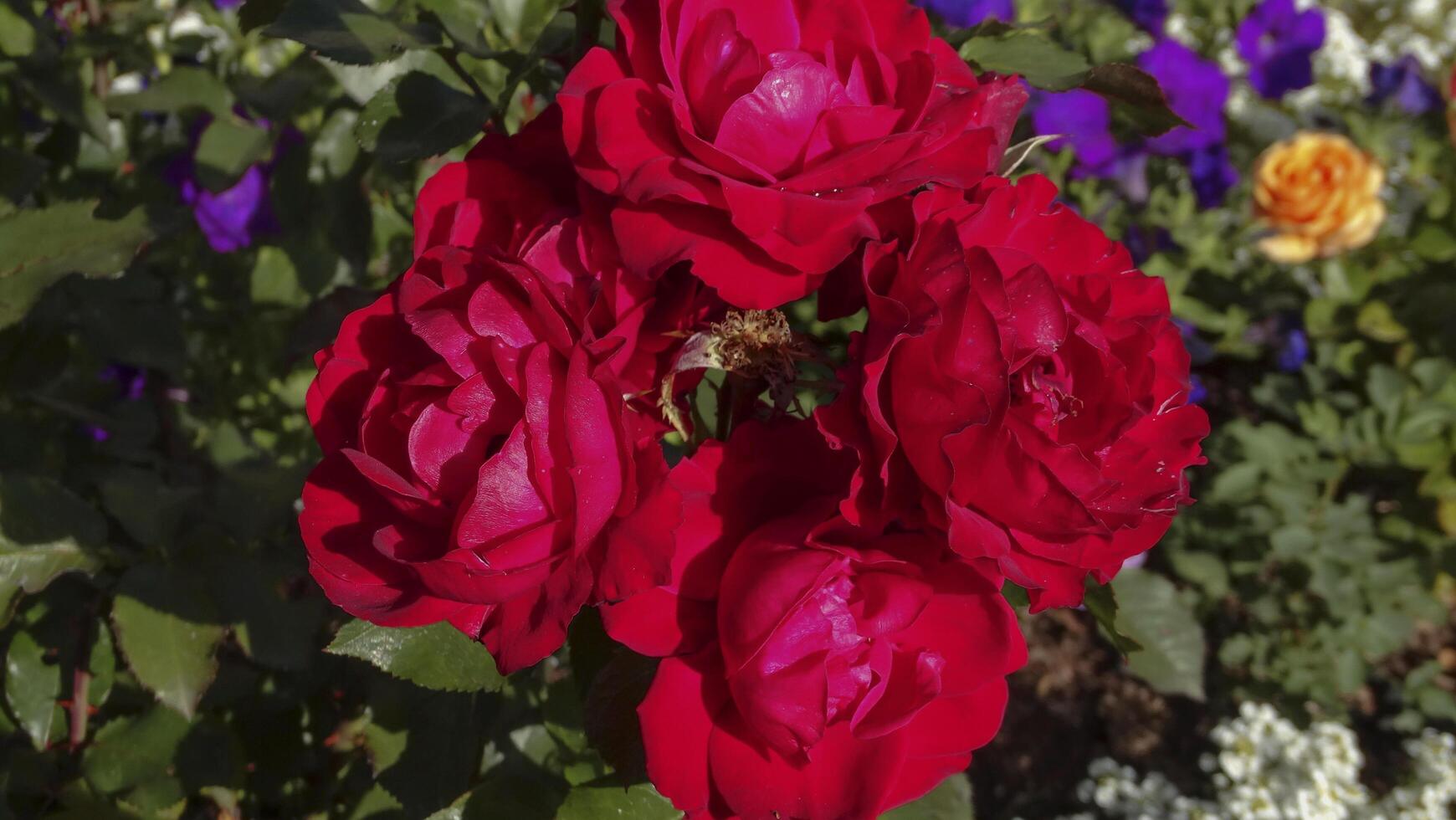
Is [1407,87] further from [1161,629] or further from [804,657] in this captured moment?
[804,657]

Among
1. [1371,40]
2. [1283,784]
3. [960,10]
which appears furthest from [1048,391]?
[1371,40]

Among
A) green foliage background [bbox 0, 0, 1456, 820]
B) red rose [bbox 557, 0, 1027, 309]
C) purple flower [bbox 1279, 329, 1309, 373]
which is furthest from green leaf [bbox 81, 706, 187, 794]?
purple flower [bbox 1279, 329, 1309, 373]

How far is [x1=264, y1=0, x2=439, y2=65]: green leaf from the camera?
2.26ft

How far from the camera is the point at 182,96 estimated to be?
3.98 feet

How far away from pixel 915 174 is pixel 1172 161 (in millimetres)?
1866

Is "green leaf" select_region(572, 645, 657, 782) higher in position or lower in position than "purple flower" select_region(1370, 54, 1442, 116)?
higher

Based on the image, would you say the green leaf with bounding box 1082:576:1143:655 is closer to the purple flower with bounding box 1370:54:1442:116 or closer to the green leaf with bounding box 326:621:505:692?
the green leaf with bounding box 326:621:505:692

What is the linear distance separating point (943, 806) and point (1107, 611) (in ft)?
0.79

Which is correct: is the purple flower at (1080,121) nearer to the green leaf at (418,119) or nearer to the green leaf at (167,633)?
the green leaf at (418,119)

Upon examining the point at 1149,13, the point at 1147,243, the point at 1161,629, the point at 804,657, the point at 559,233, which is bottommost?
the point at 1147,243

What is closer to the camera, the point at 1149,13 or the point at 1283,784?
the point at 1283,784

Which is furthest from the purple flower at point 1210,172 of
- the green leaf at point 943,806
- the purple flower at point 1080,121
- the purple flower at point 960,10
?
the green leaf at point 943,806

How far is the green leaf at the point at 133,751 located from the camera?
1.00 metres

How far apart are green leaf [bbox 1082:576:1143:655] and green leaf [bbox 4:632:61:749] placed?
39.6 inches
